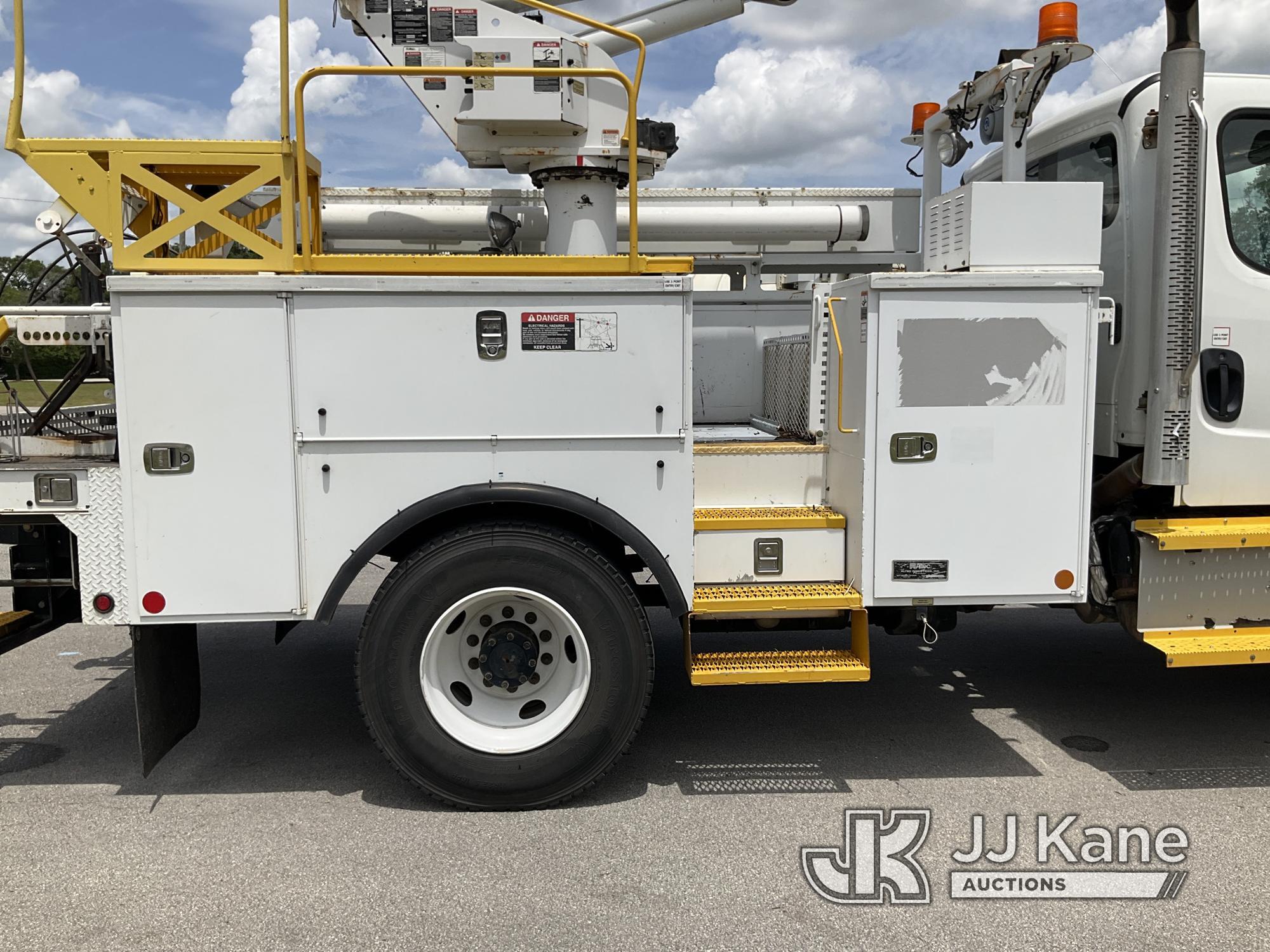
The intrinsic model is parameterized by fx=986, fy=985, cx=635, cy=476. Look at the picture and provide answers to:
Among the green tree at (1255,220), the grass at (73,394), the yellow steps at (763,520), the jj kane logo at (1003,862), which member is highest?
the green tree at (1255,220)

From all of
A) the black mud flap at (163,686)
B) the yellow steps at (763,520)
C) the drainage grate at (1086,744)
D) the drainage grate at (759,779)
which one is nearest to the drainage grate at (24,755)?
the black mud flap at (163,686)

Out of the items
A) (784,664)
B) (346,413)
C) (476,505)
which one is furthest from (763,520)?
(346,413)

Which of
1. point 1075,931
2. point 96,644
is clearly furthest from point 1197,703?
point 96,644

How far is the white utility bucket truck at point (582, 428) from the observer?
3.54m

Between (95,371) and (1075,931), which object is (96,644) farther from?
(1075,931)

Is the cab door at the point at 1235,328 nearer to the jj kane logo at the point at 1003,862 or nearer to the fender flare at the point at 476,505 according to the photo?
the jj kane logo at the point at 1003,862

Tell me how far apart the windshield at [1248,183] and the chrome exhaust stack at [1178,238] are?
0.84ft

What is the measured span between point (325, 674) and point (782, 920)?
329 cm

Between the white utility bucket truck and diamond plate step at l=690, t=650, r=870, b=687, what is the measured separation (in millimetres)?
24

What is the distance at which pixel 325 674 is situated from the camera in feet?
18.0

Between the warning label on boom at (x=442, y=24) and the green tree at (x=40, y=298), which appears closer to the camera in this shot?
the green tree at (x=40, y=298)

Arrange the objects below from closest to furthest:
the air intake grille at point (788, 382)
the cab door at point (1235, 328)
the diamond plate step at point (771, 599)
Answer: the diamond plate step at point (771, 599)
the cab door at point (1235, 328)
the air intake grille at point (788, 382)

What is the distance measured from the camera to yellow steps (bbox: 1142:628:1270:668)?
12.8 feet

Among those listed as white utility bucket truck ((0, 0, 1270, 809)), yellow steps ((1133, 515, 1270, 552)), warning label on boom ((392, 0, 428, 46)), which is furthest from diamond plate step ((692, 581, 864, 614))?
warning label on boom ((392, 0, 428, 46))
